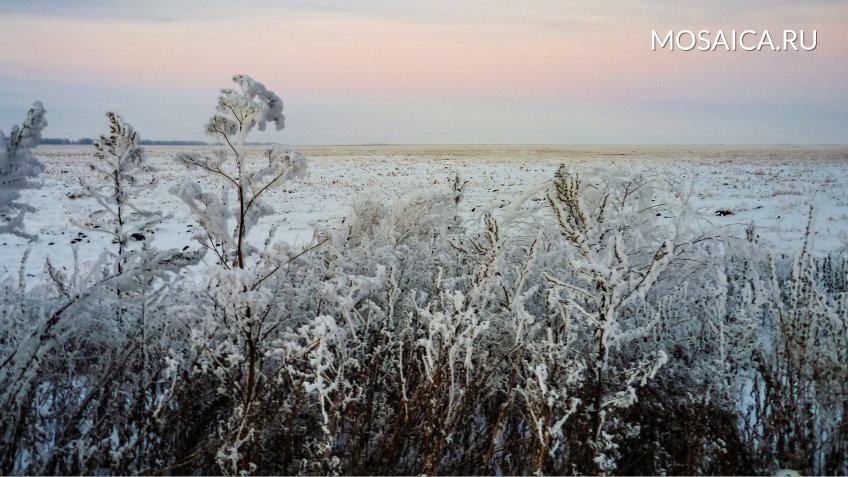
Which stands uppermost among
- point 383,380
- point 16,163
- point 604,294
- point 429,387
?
point 16,163

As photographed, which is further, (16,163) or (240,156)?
(16,163)

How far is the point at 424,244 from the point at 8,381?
10.9 ft

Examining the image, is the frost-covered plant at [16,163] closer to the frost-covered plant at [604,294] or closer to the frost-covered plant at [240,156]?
the frost-covered plant at [240,156]

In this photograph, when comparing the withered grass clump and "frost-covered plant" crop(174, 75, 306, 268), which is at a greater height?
"frost-covered plant" crop(174, 75, 306, 268)

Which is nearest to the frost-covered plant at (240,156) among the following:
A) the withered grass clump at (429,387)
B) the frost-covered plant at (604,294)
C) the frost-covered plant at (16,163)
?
the withered grass clump at (429,387)

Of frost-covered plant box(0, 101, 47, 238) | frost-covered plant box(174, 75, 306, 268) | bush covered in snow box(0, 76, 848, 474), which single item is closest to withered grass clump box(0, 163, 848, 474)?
bush covered in snow box(0, 76, 848, 474)

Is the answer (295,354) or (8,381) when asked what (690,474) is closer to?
(295,354)

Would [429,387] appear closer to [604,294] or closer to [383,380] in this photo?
[383,380]

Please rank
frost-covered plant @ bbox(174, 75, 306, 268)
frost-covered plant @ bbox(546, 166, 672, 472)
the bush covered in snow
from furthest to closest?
frost-covered plant @ bbox(546, 166, 672, 472), the bush covered in snow, frost-covered plant @ bbox(174, 75, 306, 268)

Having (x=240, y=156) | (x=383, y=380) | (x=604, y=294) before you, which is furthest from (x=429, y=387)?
(x=240, y=156)

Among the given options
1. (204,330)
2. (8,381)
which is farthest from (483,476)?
(8,381)

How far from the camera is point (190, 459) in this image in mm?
2580

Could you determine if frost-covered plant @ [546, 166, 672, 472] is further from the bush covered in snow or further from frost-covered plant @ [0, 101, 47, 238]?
frost-covered plant @ [0, 101, 47, 238]

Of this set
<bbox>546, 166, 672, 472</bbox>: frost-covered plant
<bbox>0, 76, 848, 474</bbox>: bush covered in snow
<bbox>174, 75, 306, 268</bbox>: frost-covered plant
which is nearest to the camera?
<bbox>174, 75, 306, 268</bbox>: frost-covered plant
